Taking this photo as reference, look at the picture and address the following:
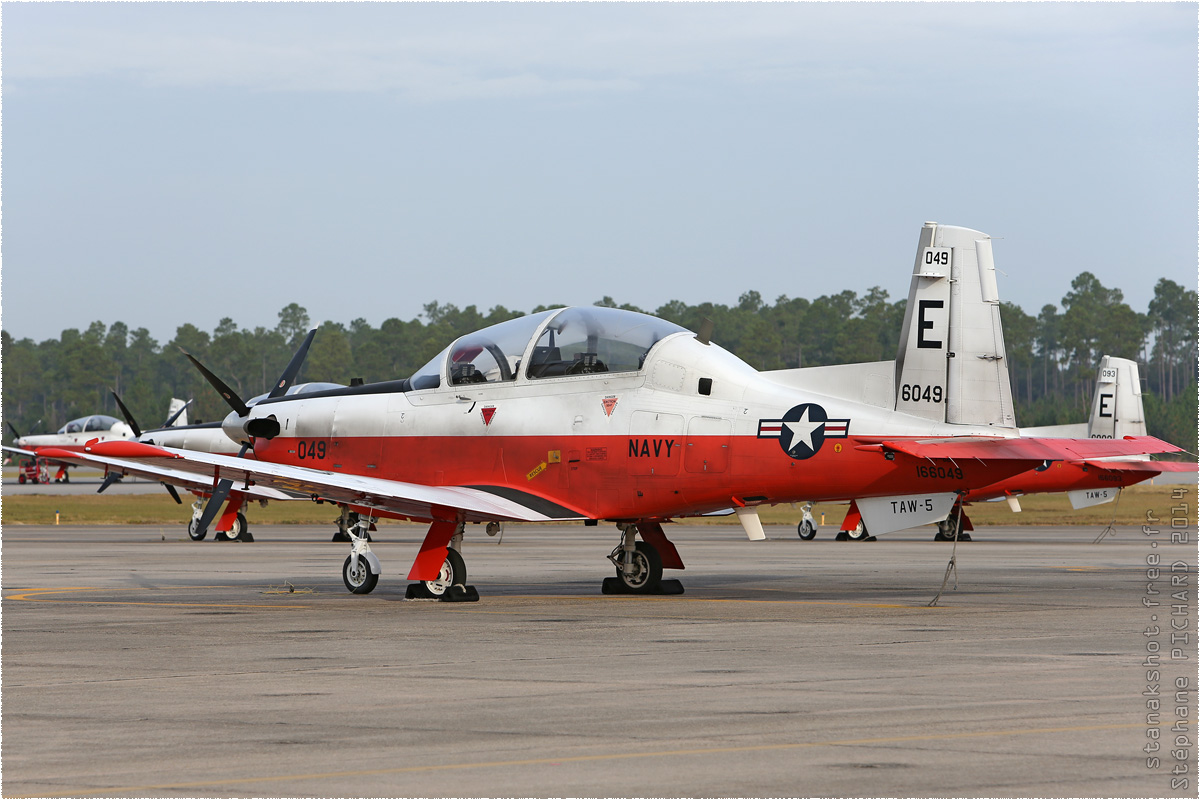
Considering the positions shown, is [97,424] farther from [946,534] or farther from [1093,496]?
[1093,496]

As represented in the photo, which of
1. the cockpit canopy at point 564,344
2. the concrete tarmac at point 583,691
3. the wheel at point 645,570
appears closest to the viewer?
the concrete tarmac at point 583,691

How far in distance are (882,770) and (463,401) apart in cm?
1088

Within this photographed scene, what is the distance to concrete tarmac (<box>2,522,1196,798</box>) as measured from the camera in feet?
21.7

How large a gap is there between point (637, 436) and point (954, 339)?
382cm

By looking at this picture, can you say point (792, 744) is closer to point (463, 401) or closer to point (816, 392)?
point (816, 392)

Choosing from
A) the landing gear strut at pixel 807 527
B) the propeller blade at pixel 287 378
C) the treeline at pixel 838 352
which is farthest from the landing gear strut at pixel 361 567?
the treeline at pixel 838 352

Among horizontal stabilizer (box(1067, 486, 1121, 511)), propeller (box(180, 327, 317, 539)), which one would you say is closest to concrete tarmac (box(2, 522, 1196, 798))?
propeller (box(180, 327, 317, 539))

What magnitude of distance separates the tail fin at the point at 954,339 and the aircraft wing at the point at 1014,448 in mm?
457

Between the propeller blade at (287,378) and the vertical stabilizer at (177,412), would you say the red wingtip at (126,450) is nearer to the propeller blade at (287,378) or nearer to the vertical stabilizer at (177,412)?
the propeller blade at (287,378)

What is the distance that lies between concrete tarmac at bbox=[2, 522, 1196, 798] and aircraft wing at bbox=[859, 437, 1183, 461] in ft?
5.77

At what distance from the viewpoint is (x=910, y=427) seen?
47.7 ft

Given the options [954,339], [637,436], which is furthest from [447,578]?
[954,339]

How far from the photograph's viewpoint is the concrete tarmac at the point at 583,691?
21.7ft

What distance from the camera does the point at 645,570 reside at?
17.4m
